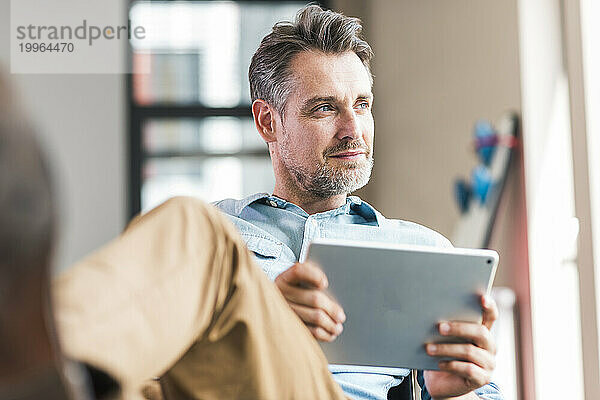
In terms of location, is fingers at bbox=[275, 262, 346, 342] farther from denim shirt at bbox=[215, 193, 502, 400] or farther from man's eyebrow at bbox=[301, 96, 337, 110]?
man's eyebrow at bbox=[301, 96, 337, 110]

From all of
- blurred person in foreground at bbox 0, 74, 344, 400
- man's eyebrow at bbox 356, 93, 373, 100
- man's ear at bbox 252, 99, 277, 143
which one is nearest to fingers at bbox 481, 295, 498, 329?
blurred person in foreground at bbox 0, 74, 344, 400

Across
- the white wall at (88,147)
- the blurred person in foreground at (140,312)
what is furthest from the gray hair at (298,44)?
the white wall at (88,147)

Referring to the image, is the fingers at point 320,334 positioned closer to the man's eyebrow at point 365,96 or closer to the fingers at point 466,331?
the fingers at point 466,331

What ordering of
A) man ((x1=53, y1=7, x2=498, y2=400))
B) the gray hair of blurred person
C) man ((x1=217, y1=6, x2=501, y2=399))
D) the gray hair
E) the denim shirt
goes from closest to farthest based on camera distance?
the gray hair of blurred person → man ((x1=53, y1=7, x2=498, y2=400)) → the denim shirt → man ((x1=217, y1=6, x2=501, y2=399)) → the gray hair

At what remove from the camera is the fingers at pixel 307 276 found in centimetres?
134

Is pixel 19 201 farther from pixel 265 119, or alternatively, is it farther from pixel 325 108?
pixel 265 119

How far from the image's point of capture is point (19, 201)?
0.66 meters

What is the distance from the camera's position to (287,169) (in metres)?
1.98

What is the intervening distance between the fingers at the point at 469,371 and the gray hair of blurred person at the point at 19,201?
924 mm

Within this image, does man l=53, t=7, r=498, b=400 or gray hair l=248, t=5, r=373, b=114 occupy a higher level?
gray hair l=248, t=5, r=373, b=114

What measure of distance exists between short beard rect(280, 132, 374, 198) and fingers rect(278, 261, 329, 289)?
1.78 ft

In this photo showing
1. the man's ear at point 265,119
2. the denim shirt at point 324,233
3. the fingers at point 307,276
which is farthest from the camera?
the man's ear at point 265,119

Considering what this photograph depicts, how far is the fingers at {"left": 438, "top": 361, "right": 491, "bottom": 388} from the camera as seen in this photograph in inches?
56.5

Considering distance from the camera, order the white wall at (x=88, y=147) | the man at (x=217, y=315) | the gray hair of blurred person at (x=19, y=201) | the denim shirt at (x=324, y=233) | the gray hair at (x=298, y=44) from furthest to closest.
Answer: the white wall at (x=88, y=147), the gray hair at (x=298, y=44), the denim shirt at (x=324, y=233), the man at (x=217, y=315), the gray hair of blurred person at (x=19, y=201)
